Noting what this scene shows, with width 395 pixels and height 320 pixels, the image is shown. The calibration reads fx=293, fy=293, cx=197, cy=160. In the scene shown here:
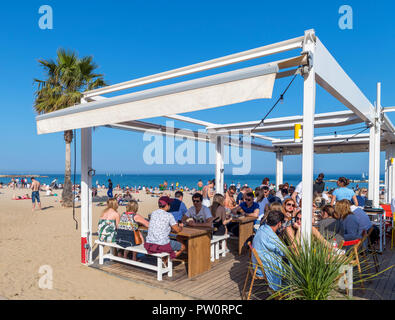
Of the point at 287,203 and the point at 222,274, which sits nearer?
the point at 222,274

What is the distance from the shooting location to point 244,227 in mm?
5605

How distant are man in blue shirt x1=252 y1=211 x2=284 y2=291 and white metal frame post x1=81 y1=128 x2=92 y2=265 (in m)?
2.97

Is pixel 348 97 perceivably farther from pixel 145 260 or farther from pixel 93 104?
pixel 145 260

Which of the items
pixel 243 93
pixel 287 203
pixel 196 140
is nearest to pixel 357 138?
pixel 196 140

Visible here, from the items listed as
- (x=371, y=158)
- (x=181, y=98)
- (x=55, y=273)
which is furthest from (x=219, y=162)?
(x=181, y=98)

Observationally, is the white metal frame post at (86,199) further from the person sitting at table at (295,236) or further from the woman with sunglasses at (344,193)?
the woman with sunglasses at (344,193)

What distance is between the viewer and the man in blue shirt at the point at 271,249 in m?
2.97

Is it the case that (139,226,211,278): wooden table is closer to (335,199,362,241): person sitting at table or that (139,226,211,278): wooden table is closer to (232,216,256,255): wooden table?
(232,216,256,255): wooden table

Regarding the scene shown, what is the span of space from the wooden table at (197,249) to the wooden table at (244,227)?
1.06m

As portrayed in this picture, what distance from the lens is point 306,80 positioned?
3174 millimetres

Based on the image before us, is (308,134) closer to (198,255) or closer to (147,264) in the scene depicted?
(198,255)

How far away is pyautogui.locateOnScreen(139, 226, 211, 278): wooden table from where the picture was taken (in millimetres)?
4207
